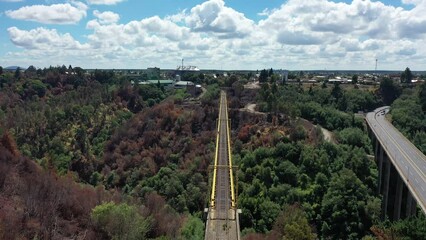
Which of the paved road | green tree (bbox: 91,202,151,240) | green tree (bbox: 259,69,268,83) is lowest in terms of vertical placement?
the paved road

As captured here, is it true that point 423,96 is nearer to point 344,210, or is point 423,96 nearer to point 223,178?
point 344,210

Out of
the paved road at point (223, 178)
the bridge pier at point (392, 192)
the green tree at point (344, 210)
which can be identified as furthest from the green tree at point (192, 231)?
the bridge pier at point (392, 192)

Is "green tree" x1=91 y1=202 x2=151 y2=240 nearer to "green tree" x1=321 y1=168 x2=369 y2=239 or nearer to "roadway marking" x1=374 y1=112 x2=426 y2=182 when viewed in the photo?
"green tree" x1=321 y1=168 x2=369 y2=239

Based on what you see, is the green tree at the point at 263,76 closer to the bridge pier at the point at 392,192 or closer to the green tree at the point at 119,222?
the bridge pier at the point at 392,192

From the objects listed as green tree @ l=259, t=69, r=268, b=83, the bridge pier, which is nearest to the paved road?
the bridge pier

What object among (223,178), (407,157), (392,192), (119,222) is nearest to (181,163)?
(223,178)

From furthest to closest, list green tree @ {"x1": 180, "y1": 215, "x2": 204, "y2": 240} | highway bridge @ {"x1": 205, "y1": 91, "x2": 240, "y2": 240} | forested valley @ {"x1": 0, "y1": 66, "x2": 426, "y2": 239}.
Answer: highway bridge @ {"x1": 205, "y1": 91, "x2": 240, "y2": 240} → green tree @ {"x1": 180, "y1": 215, "x2": 204, "y2": 240} → forested valley @ {"x1": 0, "y1": 66, "x2": 426, "y2": 239}
